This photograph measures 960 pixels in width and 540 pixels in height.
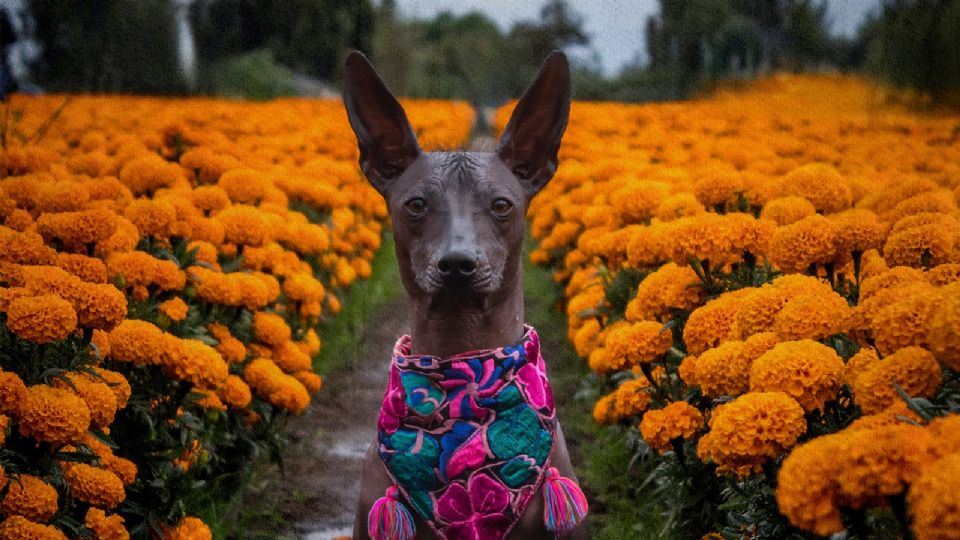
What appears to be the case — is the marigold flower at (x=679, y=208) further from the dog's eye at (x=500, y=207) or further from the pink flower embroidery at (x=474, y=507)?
the pink flower embroidery at (x=474, y=507)

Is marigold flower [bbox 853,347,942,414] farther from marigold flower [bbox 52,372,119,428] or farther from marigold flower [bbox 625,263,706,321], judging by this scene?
marigold flower [bbox 52,372,119,428]

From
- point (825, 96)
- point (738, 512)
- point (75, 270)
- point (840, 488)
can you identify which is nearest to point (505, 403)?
point (738, 512)

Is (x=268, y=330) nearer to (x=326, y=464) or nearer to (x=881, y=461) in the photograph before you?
(x=326, y=464)

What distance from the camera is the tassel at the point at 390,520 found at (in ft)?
10.1

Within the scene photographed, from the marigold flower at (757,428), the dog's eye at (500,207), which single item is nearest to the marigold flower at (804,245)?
the marigold flower at (757,428)

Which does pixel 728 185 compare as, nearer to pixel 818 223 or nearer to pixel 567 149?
pixel 818 223

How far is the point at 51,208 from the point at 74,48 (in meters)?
30.0

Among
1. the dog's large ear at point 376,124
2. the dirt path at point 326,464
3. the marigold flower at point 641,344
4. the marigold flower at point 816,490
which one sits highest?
the dog's large ear at point 376,124

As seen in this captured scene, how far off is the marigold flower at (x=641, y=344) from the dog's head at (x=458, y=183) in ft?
3.09

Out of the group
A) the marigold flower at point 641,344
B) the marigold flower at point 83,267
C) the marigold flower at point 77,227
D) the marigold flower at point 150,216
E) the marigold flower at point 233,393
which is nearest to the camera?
the marigold flower at point 83,267

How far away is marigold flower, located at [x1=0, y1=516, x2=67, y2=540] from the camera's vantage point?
8.97 feet

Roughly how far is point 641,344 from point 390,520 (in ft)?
4.58

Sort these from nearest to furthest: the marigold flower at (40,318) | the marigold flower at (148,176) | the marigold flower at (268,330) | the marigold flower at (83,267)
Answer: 1. the marigold flower at (40,318)
2. the marigold flower at (83,267)
3. the marigold flower at (268,330)
4. the marigold flower at (148,176)

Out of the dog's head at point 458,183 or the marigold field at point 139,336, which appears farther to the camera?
the marigold field at point 139,336
